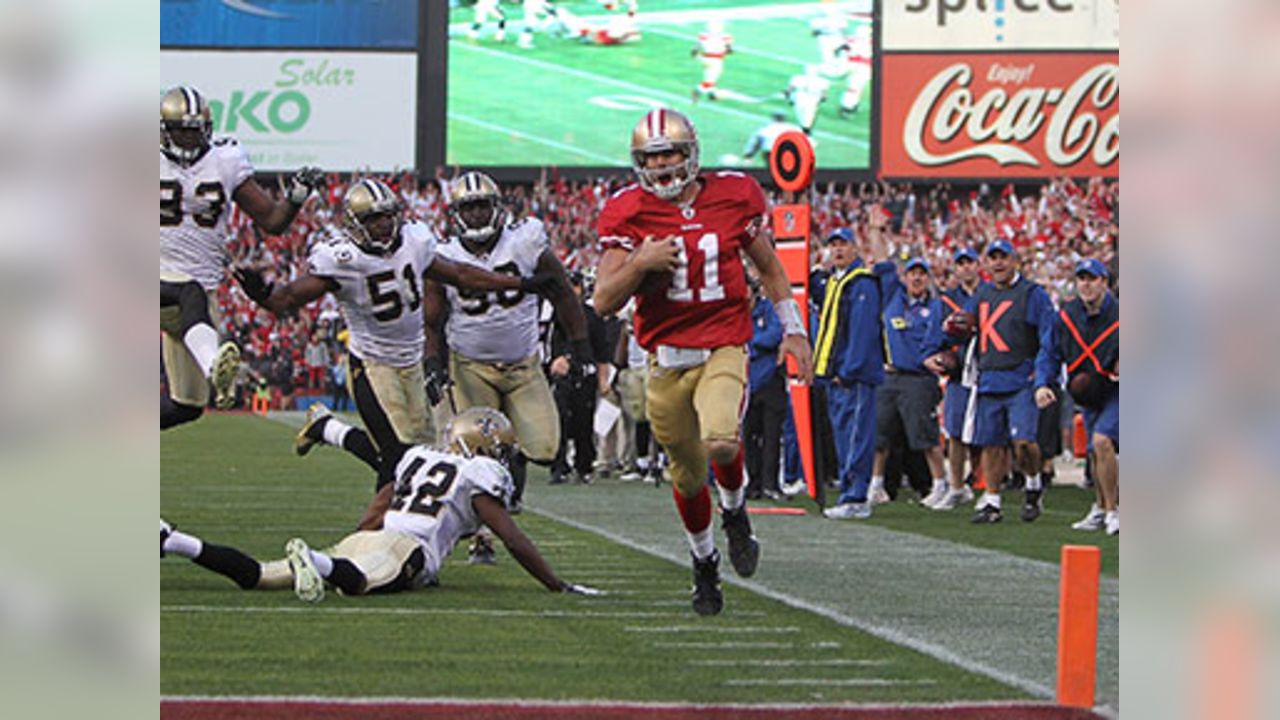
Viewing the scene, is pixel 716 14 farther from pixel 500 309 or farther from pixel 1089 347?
pixel 500 309

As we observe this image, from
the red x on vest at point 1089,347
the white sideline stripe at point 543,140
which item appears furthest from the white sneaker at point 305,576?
the white sideline stripe at point 543,140

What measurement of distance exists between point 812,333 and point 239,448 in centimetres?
889

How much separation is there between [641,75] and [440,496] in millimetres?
35095

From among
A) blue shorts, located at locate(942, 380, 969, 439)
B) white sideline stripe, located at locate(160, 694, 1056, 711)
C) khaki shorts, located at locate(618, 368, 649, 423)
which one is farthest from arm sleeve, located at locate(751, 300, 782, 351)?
white sideline stripe, located at locate(160, 694, 1056, 711)

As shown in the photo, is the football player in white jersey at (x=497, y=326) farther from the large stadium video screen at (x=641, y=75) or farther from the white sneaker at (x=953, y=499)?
the large stadium video screen at (x=641, y=75)

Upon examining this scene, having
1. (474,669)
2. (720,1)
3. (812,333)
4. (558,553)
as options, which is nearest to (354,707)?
(474,669)

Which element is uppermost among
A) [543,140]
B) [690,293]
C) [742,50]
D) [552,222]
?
[742,50]

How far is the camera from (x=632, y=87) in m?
41.8

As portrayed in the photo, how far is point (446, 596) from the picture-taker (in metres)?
7.54

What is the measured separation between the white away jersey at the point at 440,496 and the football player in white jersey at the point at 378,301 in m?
0.96

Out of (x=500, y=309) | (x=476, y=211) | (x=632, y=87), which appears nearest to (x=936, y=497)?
(x=500, y=309)

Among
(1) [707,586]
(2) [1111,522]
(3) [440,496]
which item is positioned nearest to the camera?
(1) [707,586]

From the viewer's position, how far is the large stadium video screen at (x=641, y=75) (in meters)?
41.4
